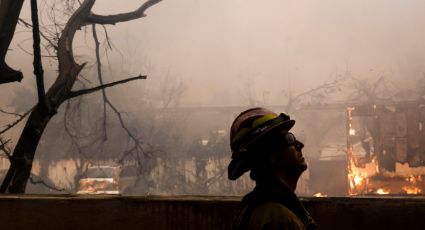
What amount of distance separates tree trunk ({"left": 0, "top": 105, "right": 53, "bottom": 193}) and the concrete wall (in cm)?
160

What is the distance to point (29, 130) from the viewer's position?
4.68 metres

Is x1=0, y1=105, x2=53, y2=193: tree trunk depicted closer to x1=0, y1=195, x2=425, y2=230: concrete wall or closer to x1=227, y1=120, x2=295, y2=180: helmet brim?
x1=0, y1=195, x2=425, y2=230: concrete wall

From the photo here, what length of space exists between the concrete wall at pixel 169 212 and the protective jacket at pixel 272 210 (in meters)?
1.16

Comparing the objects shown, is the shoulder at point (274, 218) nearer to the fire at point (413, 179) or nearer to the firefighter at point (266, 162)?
the firefighter at point (266, 162)

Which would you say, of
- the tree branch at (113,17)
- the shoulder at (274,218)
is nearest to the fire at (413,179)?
the tree branch at (113,17)

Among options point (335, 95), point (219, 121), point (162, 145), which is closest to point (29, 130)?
point (162, 145)

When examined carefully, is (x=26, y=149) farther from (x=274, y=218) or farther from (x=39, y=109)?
(x=274, y=218)

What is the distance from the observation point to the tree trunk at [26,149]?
464 cm

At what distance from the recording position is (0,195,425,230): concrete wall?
8.81 feet

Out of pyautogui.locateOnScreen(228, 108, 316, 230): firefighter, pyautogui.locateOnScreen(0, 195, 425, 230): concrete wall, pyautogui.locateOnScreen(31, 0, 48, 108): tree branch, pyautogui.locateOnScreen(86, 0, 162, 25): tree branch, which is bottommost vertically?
pyautogui.locateOnScreen(0, 195, 425, 230): concrete wall

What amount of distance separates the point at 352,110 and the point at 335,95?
25.8 meters

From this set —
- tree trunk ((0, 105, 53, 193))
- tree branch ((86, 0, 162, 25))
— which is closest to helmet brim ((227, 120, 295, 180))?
tree trunk ((0, 105, 53, 193))

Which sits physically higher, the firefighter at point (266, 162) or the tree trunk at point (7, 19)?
the tree trunk at point (7, 19)

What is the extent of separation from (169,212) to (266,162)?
4.75 ft
